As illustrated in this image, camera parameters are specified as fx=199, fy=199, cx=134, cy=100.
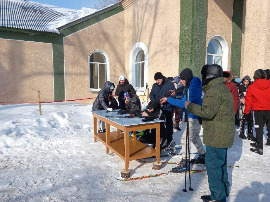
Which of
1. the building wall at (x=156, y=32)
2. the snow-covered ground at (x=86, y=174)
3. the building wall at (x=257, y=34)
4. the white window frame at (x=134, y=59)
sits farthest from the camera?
the white window frame at (x=134, y=59)

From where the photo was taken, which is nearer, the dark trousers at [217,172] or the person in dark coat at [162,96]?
the dark trousers at [217,172]

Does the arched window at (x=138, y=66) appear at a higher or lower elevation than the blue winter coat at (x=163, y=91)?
higher

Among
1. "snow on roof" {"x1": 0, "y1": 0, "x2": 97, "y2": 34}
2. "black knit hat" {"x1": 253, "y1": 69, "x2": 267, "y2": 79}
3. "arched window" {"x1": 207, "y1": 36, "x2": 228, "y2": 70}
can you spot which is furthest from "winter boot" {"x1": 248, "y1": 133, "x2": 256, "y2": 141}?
"snow on roof" {"x1": 0, "y1": 0, "x2": 97, "y2": 34}

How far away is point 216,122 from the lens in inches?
95.1

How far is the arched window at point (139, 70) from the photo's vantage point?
11.5 meters

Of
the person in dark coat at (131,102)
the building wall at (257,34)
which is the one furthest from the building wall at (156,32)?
the person in dark coat at (131,102)

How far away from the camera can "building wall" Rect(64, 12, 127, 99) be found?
10.5 m

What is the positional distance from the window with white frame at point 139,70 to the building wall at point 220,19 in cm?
411

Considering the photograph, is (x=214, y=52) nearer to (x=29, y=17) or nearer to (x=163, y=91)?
(x=163, y=91)

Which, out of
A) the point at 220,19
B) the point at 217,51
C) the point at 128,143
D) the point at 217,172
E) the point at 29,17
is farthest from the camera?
the point at 29,17

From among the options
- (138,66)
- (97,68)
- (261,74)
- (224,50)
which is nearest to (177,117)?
(261,74)

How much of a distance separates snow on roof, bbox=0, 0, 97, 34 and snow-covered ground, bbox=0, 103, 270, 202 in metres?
6.07

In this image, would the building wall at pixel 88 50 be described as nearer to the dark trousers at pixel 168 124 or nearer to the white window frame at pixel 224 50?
the white window frame at pixel 224 50

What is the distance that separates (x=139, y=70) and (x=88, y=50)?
3.09 m
